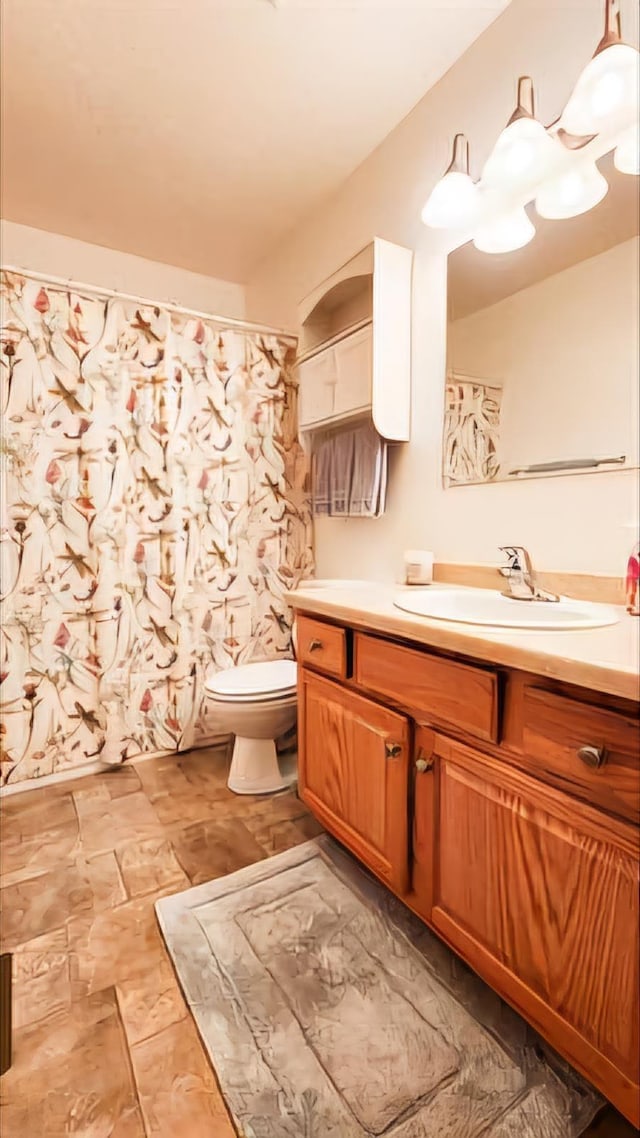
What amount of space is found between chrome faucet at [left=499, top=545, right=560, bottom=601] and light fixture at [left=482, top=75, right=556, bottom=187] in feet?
3.32

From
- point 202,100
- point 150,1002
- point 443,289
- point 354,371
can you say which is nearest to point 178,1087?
Answer: point 150,1002

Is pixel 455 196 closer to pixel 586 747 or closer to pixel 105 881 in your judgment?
pixel 586 747

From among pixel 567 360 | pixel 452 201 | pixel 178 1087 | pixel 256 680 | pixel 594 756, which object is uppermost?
pixel 452 201

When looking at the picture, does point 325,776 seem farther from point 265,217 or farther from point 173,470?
point 265,217

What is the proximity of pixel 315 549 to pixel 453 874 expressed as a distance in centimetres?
161

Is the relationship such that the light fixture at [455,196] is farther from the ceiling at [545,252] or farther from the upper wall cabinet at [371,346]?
the upper wall cabinet at [371,346]

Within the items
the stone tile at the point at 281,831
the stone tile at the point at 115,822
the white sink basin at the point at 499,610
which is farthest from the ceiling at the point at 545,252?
the stone tile at the point at 115,822

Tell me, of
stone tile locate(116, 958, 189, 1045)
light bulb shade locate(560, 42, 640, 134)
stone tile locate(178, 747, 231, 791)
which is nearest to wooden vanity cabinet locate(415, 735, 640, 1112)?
stone tile locate(116, 958, 189, 1045)

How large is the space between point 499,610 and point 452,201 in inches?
47.5

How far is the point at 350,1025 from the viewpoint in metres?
1.01

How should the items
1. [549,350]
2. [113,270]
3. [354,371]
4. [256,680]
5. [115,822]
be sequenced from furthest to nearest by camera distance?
1. [113,270]
2. [256,680]
3. [354,371]
4. [115,822]
5. [549,350]

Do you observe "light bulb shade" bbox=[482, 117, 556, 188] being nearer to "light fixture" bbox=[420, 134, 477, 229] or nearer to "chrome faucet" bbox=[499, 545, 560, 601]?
Answer: "light fixture" bbox=[420, 134, 477, 229]

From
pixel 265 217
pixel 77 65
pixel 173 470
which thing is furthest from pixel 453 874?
pixel 265 217

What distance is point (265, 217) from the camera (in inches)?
92.3
